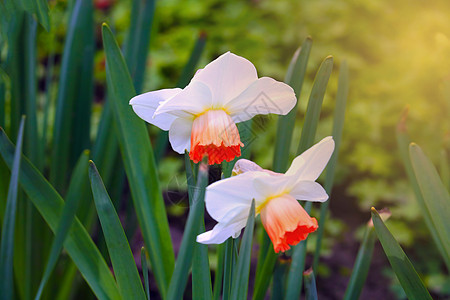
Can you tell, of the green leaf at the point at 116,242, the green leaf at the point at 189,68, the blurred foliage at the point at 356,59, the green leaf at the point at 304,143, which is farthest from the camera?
the blurred foliage at the point at 356,59

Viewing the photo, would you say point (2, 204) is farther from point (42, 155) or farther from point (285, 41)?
point (285, 41)

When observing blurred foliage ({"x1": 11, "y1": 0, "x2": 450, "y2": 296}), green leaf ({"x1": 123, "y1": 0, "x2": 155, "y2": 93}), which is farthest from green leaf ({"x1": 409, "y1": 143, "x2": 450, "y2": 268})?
blurred foliage ({"x1": 11, "y1": 0, "x2": 450, "y2": 296})

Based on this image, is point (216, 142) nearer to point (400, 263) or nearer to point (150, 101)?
point (150, 101)

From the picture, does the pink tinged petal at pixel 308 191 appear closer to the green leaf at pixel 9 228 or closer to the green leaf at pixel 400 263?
the green leaf at pixel 400 263

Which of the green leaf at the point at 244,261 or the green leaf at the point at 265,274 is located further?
the green leaf at the point at 265,274

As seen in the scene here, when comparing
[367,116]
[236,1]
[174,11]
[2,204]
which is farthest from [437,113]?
[2,204]

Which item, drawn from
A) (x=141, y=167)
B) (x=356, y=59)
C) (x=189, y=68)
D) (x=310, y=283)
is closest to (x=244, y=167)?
(x=310, y=283)

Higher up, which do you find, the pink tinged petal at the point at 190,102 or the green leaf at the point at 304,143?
the pink tinged petal at the point at 190,102

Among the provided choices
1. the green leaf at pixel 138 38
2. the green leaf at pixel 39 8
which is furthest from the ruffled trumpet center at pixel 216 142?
the green leaf at pixel 138 38
